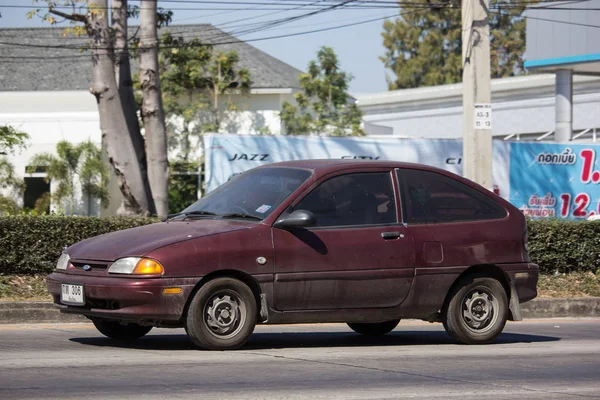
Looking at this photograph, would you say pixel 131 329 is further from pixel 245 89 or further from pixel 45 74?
pixel 45 74

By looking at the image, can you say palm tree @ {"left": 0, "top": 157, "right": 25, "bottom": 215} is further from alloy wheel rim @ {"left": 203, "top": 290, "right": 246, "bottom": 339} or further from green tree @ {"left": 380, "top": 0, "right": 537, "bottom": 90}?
green tree @ {"left": 380, "top": 0, "right": 537, "bottom": 90}

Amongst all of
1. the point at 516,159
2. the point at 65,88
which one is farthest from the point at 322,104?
the point at 516,159

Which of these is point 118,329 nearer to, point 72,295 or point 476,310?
point 72,295

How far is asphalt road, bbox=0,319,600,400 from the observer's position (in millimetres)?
6691

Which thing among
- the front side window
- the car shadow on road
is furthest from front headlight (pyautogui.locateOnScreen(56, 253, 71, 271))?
the front side window

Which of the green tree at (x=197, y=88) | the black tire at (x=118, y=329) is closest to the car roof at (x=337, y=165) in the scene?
the black tire at (x=118, y=329)

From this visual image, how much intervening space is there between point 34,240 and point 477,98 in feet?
23.4

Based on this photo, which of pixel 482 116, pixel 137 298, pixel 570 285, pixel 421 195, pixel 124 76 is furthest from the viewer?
pixel 124 76

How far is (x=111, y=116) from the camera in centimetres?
1958

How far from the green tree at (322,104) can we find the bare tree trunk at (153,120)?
1621 cm

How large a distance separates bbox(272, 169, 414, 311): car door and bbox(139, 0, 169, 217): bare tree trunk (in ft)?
39.6

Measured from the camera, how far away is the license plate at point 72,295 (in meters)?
8.30

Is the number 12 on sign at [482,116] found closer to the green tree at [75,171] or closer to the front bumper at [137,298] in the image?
the front bumper at [137,298]

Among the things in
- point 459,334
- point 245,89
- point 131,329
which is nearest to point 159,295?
point 131,329
